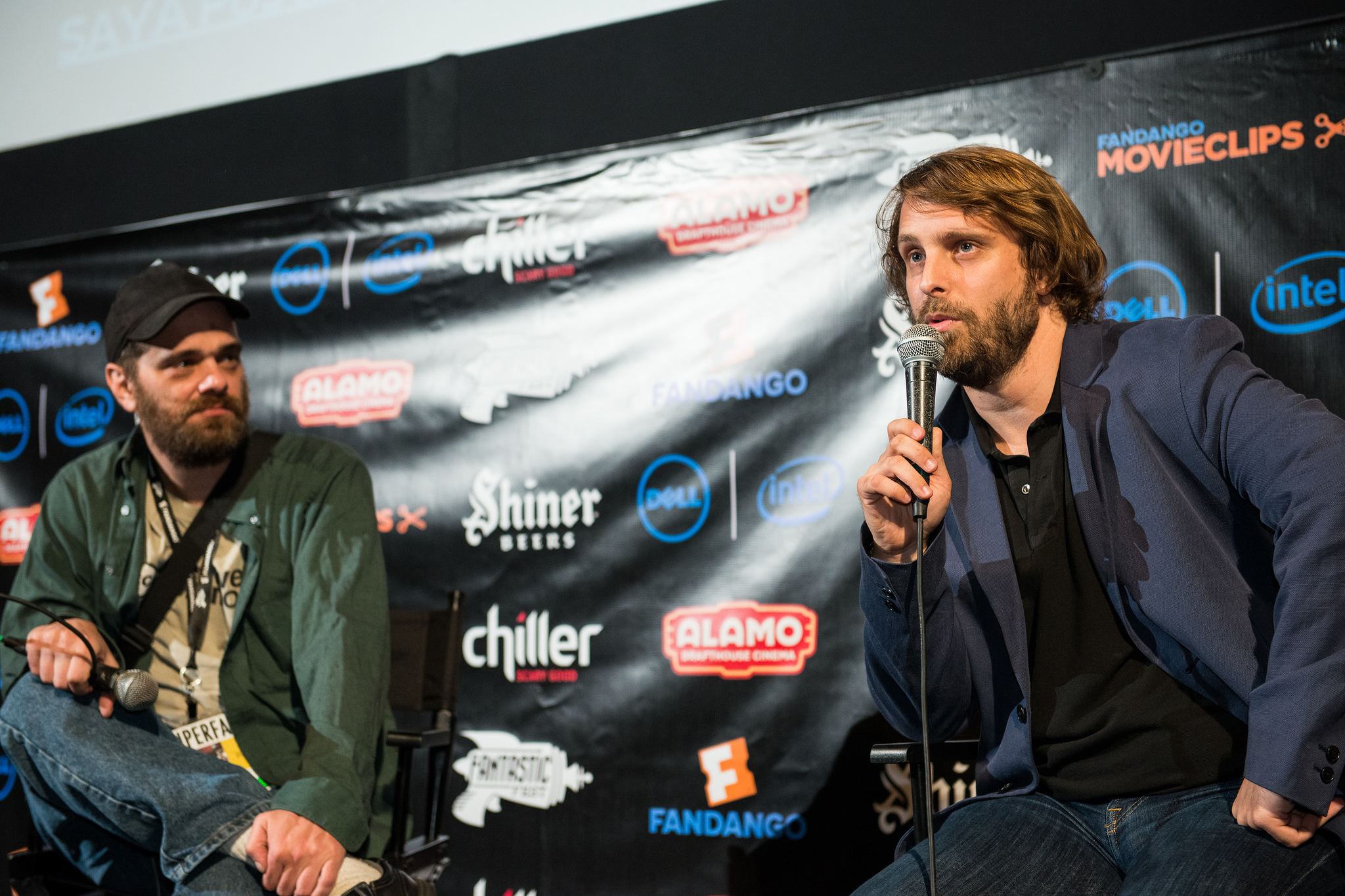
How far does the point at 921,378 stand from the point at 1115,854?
0.70m

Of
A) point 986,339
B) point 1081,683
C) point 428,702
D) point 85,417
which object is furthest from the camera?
point 85,417

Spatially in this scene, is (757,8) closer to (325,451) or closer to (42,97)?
(325,451)

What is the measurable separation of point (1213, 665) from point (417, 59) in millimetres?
2950

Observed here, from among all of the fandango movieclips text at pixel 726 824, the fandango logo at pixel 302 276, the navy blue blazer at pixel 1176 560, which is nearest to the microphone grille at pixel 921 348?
the navy blue blazer at pixel 1176 560

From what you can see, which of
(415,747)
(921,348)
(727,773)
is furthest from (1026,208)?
(727,773)

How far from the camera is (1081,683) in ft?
4.84

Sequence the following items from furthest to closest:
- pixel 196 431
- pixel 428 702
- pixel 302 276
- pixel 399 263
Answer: pixel 302 276 < pixel 399 263 < pixel 428 702 < pixel 196 431

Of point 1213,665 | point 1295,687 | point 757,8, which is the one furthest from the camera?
point 757,8

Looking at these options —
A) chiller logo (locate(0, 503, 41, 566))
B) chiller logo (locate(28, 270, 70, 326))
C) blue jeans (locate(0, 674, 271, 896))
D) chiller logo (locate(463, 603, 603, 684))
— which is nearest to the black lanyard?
blue jeans (locate(0, 674, 271, 896))

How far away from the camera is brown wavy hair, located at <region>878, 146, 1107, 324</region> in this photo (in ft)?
5.46

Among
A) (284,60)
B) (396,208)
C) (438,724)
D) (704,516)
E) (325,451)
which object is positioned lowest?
(438,724)

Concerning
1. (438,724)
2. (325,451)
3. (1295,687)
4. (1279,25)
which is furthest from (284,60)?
(1295,687)

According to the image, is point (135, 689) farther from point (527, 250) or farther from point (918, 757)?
point (527, 250)

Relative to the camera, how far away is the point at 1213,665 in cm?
134
